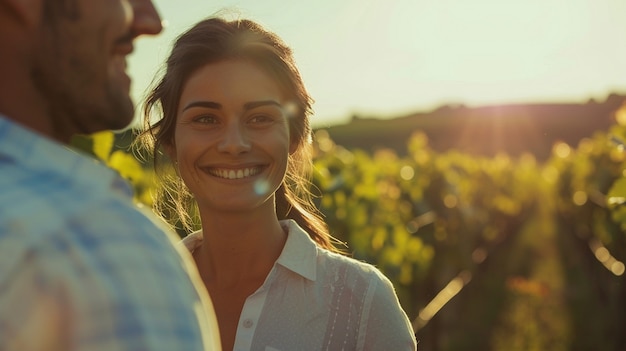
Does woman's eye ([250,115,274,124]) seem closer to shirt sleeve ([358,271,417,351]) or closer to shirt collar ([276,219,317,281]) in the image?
shirt collar ([276,219,317,281])

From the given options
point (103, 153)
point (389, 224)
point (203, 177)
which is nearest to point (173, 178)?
point (103, 153)

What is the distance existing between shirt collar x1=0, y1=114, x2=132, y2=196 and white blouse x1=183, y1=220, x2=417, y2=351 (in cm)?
176

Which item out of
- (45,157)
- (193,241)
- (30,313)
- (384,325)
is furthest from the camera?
(193,241)

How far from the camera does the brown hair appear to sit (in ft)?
9.41

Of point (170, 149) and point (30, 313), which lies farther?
point (170, 149)

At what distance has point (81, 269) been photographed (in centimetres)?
87

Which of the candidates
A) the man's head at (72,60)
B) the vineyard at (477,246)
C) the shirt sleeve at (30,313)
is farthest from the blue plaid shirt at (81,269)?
the vineyard at (477,246)

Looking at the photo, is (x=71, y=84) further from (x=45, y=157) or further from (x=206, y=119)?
(x=206, y=119)

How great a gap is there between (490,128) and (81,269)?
63830 mm

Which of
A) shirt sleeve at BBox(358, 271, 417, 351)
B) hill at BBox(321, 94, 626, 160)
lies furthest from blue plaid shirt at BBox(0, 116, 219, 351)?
hill at BBox(321, 94, 626, 160)

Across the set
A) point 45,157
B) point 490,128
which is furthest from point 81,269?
point 490,128

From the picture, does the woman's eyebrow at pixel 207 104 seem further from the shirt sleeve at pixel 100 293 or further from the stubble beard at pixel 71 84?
the shirt sleeve at pixel 100 293

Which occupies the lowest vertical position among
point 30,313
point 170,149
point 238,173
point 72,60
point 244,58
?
point 170,149

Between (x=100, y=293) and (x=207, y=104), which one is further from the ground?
(x=100, y=293)
